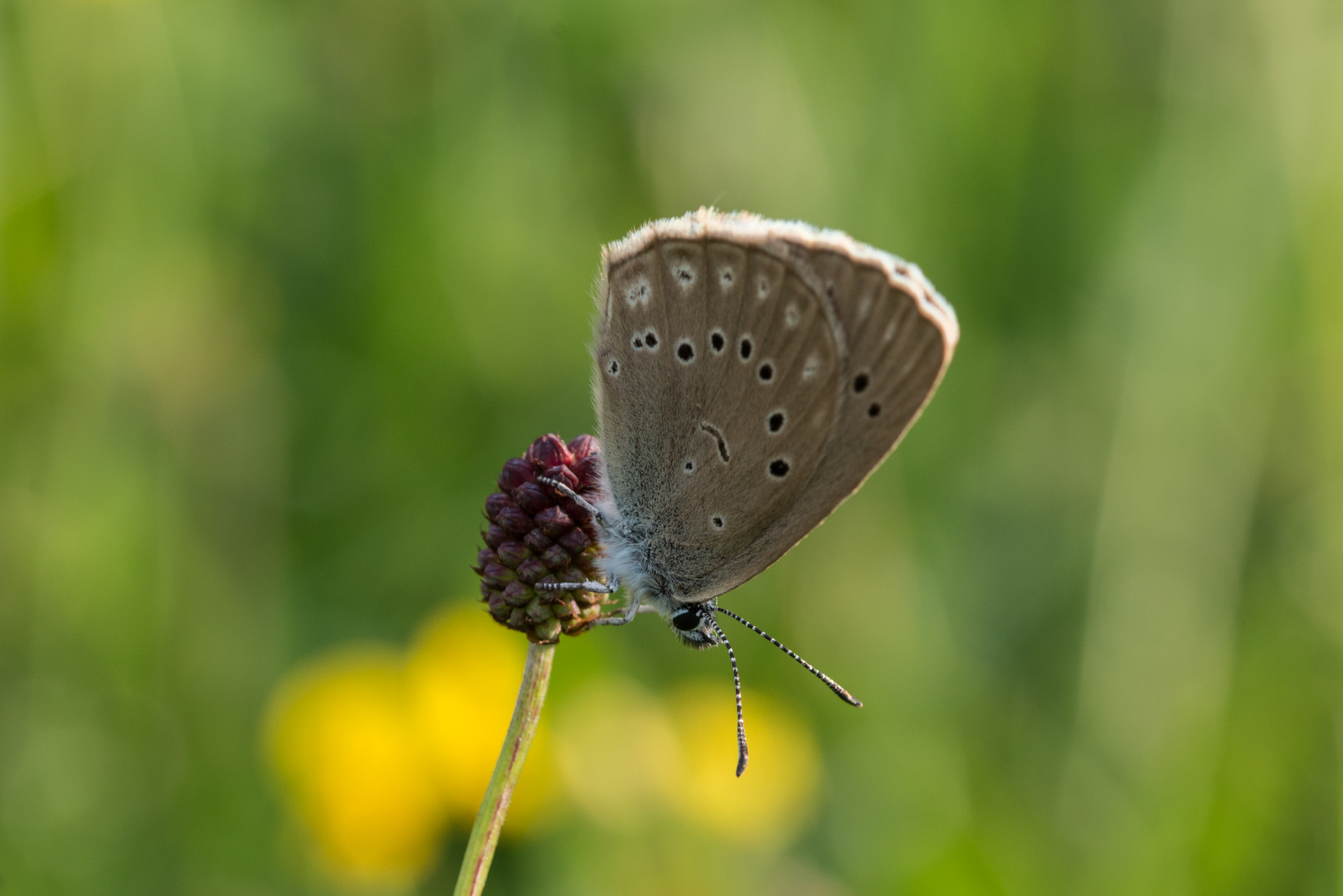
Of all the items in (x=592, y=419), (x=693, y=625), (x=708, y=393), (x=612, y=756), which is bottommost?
(x=612, y=756)

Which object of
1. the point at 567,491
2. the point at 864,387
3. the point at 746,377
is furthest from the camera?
the point at 746,377

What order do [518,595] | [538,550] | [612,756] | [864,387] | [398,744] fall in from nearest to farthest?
[518,595] → [538,550] → [864,387] → [612,756] → [398,744]

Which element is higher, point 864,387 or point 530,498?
point 864,387

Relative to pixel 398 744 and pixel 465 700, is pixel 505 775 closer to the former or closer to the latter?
pixel 465 700

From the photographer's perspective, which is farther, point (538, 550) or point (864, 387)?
point (864, 387)

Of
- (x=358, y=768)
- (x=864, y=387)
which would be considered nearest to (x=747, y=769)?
(x=358, y=768)

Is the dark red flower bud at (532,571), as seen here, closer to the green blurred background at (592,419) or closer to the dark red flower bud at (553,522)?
the dark red flower bud at (553,522)
